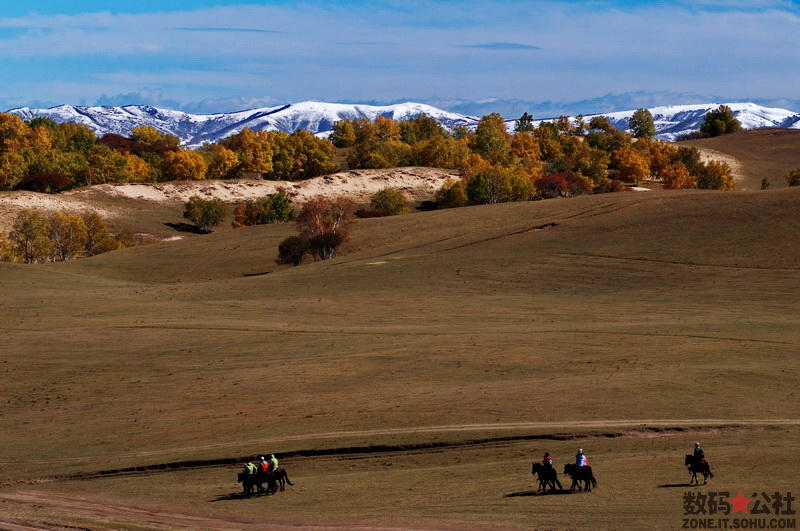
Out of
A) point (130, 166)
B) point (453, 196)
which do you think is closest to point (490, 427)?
point (453, 196)

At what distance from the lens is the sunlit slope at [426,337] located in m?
35.1

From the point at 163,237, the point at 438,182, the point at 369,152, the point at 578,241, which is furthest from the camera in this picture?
the point at 369,152

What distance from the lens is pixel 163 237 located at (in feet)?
480

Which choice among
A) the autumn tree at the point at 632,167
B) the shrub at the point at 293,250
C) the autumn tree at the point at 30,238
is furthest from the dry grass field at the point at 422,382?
the autumn tree at the point at 632,167

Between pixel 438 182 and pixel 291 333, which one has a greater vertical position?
pixel 438 182

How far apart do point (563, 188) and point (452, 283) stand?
3645 inches

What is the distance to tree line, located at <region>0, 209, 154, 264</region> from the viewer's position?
117m

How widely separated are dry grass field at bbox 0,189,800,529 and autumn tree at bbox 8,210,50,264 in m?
32.7

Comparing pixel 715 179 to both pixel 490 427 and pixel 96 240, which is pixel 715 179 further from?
pixel 490 427

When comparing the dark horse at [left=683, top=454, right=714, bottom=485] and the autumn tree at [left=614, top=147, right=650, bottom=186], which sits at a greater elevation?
the autumn tree at [left=614, top=147, right=650, bottom=186]

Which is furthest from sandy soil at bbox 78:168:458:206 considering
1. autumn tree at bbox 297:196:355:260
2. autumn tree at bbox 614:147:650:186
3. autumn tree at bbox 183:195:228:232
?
autumn tree at bbox 297:196:355:260

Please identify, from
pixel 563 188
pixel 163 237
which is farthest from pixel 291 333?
pixel 563 188

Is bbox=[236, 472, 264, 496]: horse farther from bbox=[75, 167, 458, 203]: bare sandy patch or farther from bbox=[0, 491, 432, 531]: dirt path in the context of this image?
bbox=[75, 167, 458, 203]: bare sandy patch

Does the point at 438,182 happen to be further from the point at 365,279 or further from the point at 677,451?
the point at 677,451
